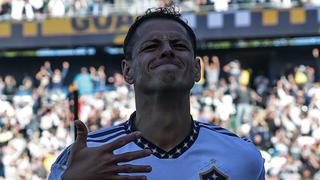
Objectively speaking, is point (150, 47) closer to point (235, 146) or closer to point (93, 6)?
point (235, 146)

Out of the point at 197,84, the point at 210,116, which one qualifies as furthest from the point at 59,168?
the point at 197,84

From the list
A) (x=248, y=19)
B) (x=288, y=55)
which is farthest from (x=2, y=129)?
(x=288, y=55)

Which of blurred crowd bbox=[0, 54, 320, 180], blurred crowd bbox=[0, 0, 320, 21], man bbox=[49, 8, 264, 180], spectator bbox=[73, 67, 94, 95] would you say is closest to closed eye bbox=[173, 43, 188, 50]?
man bbox=[49, 8, 264, 180]

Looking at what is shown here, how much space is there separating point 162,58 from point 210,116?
40.8 feet

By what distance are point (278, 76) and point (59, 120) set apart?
25.7 feet

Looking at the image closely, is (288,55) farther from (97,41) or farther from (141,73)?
(141,73)

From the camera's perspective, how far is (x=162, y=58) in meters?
3.15

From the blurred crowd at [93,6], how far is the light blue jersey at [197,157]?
55.2ft

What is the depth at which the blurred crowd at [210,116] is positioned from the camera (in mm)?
14024

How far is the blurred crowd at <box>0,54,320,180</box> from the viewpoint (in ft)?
46.0

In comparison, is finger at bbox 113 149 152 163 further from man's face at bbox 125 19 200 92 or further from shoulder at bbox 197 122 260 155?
shoulder at bbox 197 122 260 155

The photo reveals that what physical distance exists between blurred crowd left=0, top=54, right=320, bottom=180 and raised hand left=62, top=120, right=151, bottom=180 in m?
10.1

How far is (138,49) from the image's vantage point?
10.8 ft

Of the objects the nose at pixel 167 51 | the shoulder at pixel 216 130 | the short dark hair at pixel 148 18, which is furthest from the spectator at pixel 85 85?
the nose at pixel 167 51
